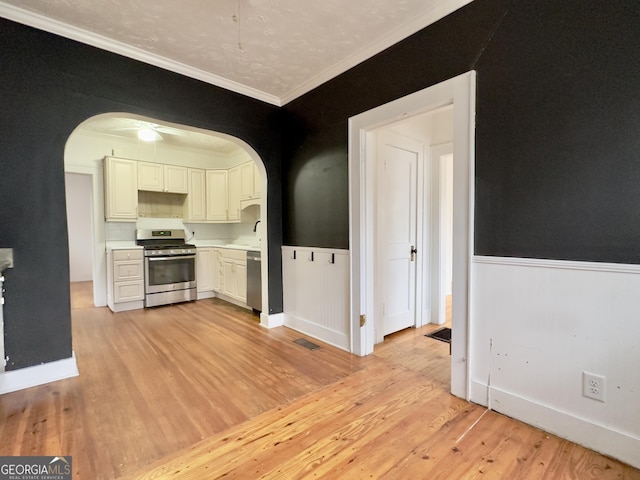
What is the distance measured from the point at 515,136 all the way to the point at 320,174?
1802mm

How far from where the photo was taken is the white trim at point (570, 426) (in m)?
1.48

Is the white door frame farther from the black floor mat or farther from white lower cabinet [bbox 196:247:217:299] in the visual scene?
white lower cabinet [bbox 196:247:217:299]

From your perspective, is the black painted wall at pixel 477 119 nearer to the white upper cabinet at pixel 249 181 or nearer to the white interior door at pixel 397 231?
the white interior door at pixel 397 231

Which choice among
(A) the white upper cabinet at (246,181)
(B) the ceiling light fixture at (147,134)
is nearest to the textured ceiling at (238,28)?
(B) the ceiling light fixture at (147,134)

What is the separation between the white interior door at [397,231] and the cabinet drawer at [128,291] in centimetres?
368

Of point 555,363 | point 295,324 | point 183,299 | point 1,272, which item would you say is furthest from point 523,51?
point 183,299

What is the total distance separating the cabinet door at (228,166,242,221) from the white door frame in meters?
3.00

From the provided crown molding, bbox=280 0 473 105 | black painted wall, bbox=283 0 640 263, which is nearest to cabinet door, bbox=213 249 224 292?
crown molding, bbox=280 0 473 105

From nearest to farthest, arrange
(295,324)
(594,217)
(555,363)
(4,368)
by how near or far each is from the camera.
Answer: (594,217) < (555,363) < (4,368) < (295,324)

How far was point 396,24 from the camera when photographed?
7.45ft

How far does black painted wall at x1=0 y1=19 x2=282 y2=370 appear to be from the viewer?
2.16 m

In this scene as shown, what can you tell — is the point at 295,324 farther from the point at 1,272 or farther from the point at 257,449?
the point at 1,272

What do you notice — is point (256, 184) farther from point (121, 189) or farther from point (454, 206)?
point (454, 206)

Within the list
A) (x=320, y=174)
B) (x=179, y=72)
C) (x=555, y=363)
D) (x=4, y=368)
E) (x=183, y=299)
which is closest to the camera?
(x=555, y=363)
